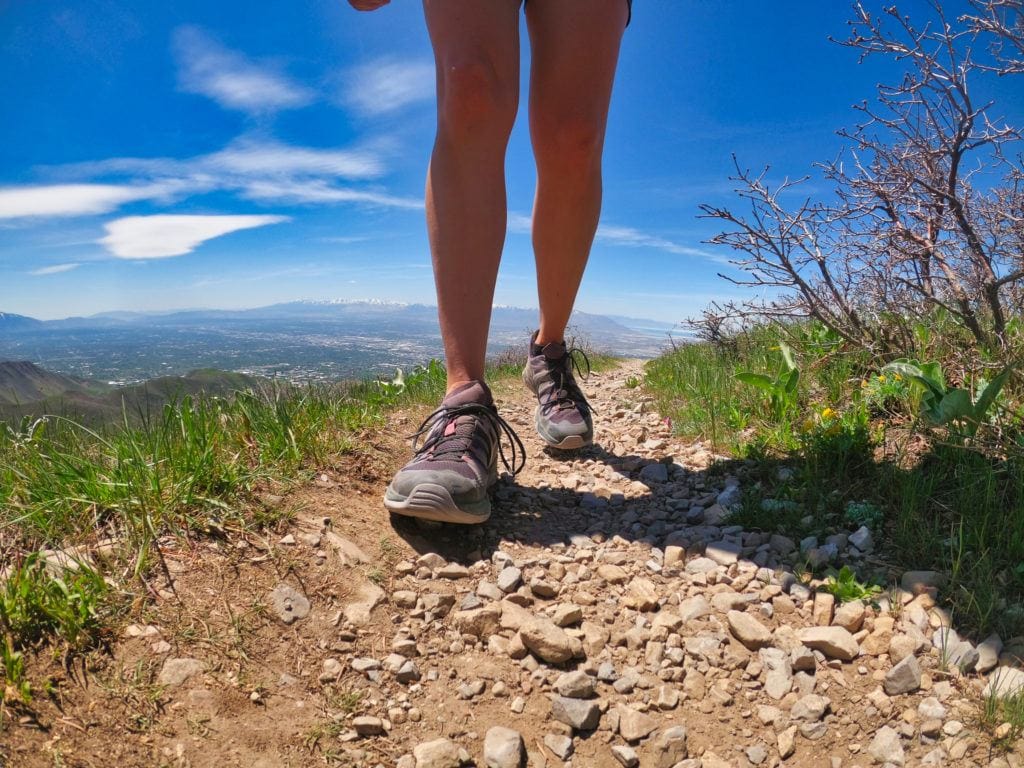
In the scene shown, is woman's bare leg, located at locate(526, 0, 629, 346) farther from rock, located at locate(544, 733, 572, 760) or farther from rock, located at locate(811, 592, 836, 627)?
rock, located at locate(544, 733, 572, 760)

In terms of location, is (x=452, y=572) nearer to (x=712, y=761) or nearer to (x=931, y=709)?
(x=712, y=761)

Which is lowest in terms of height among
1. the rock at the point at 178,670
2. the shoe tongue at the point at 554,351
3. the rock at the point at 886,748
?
the rock at the point at 886,748

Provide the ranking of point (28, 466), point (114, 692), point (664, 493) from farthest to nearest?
point (664, 493), point (28, 466), point (114, 692)

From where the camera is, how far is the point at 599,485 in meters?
2.52

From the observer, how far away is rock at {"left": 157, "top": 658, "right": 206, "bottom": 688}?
1154 millimetres

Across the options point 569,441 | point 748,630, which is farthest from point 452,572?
point 569,441

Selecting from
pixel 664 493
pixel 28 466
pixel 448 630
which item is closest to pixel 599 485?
pixel 664 493

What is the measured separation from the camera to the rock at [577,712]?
4.04ft

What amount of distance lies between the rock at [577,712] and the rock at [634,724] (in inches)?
2.1

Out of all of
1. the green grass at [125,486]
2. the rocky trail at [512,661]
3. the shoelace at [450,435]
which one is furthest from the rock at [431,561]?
the shoelace at [450,435]

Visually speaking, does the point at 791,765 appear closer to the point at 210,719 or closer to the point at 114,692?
the point at 210,719

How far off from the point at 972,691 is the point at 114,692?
5.79ft

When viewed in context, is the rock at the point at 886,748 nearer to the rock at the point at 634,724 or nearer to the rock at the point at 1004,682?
the rock at the point at 1004,682

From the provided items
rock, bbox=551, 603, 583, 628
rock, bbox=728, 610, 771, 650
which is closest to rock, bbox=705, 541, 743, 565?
rock, bbox=728, 610, 771, 650
